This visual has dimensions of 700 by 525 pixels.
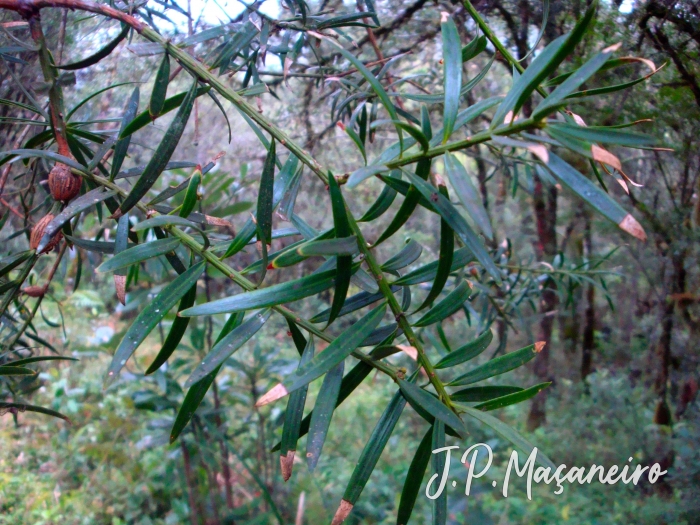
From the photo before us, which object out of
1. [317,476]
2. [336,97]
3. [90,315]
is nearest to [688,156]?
[336,97]

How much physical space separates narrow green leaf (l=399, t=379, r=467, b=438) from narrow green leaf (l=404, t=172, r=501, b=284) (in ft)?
0.27

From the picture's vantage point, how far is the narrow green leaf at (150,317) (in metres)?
0.32

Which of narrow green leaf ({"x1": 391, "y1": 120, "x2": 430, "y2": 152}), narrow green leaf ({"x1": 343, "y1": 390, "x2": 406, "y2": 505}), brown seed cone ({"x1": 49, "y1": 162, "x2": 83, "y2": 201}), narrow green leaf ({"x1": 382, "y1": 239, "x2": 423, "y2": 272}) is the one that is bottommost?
narrow green leaf ({"x1": 343, "y1": 390, "x2": 406, "y2": 505})

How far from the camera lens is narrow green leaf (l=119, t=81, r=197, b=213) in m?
0.35

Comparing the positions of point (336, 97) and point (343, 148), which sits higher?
point (343, 148)

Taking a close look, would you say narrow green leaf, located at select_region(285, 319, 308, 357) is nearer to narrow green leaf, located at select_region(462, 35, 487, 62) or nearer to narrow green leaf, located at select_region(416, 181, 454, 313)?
narrow green leaf, located at select_region(416, 181, 454, 313)

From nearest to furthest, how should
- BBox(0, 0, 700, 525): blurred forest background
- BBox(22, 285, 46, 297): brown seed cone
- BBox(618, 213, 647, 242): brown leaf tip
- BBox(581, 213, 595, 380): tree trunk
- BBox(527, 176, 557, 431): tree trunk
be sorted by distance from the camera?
BBox(618, 213, 647, 242): brown leaf tip
BBox(22, 285, 46, 297): brown seed cone
BBox(0, 0, 700, 525): blurred forest background
BBox(527, 176, 557, 431): tree trunk
BBox(581, 213, 595, 380): tree trunk

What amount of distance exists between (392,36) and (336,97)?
54cm

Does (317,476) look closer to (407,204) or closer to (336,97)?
(336,97)

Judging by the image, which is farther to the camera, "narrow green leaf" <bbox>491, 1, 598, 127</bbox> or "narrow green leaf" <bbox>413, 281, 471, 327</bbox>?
"narrow green leaf" <bbox>413, 281, 471, 327</bbox>

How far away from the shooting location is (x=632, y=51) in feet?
2.64

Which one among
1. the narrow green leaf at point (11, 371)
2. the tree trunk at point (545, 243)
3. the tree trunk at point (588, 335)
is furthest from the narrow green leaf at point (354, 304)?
the tree trunk at point (588, 335)

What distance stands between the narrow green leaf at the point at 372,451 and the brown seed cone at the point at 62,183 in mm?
293

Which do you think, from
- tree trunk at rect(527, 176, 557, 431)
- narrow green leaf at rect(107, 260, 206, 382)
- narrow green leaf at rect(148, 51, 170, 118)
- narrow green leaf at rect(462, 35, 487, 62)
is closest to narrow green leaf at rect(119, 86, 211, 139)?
narrow green leaf at rect(148, 51, 170, 118)
